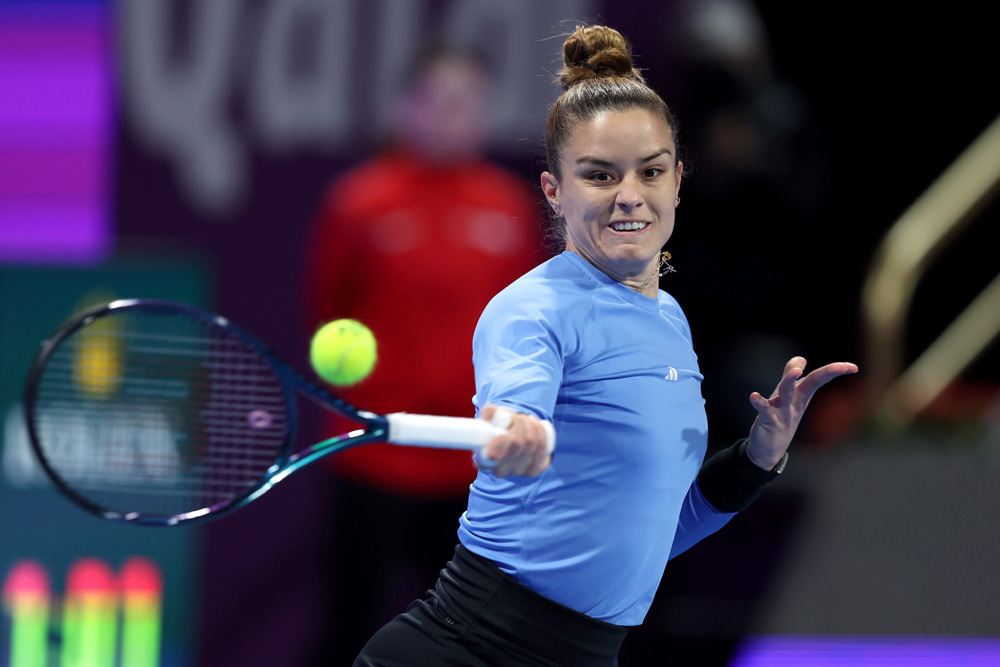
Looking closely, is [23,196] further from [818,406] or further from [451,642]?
[451,642]

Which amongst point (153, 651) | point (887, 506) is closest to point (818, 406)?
point (887, 506)

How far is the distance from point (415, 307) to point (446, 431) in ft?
7.24

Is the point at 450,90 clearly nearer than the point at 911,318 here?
Yes

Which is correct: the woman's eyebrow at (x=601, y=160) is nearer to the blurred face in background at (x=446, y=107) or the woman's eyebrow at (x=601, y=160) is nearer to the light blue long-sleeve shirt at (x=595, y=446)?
the light blue long-sleeve shirt at (x=595, y=446)

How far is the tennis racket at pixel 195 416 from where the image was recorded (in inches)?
72.6

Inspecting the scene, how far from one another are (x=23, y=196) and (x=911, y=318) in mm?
4269

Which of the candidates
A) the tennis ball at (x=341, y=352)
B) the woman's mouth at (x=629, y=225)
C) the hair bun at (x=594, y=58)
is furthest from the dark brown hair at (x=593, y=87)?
the tennis ball at (x=341, y=352)

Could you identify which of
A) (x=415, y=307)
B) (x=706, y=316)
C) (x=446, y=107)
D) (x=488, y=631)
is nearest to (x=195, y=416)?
(x=415, y=307)

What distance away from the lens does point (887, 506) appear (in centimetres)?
417

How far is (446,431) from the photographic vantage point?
1668 millimetres

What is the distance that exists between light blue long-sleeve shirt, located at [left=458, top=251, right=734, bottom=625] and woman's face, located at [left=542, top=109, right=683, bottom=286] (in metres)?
0.04

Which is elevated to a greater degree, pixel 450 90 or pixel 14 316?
pixel 450 90

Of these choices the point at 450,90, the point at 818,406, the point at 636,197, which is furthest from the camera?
the point at 818,406

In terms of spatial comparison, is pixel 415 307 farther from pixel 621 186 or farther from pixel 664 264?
pixel 621 186
